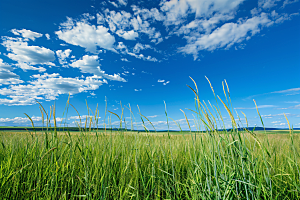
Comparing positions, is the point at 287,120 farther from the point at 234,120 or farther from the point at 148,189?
the point at 148,189

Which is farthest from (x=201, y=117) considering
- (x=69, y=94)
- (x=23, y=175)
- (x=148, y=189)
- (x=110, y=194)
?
(x=23, y=175)

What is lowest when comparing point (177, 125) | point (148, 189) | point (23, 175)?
point (148, 189)

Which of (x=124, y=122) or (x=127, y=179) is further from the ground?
(x=124, y=122)

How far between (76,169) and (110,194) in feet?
2.07

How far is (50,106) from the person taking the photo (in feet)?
6.15

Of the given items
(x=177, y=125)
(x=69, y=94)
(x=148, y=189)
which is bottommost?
(x=148, y=189)

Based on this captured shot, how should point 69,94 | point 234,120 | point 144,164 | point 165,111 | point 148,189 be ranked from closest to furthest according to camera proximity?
point 234,120 < point 165,111 < point 148,189 < point 69,94 < point 144,164

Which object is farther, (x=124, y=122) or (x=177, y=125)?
(x=124, y=122)

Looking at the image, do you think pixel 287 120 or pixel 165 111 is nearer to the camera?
pixel 287 120

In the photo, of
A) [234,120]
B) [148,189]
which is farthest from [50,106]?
[234,120]

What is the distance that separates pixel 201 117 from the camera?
154 cm

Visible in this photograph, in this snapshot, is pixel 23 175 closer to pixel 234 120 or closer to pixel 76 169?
pixel 76 169

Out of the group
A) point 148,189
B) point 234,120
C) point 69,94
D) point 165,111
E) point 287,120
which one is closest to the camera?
point 234,120

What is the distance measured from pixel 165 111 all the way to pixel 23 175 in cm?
188
